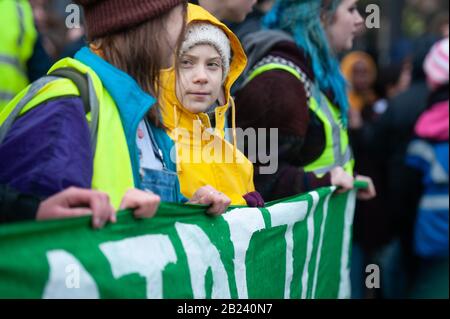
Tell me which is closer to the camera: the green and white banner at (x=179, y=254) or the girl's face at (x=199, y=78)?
the green and white banner at (x=179, y=254)

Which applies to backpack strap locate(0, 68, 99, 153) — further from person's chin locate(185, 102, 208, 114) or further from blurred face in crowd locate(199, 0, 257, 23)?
blurred face in crowd locate(199, 0, 257, 23)

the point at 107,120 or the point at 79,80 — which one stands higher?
the point at 79,80

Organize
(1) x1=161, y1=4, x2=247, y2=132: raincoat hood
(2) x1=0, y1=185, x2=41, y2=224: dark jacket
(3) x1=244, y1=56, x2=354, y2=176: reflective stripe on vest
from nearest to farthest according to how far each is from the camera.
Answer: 1. (2) x1=0, y1=185, x2=41, y2=224: dark jacket
2. (1) x1=161, y1=4, x2=247, y2=132: raincoat hood
3. (3) x1=244, y1=56, x2=354, y2=176: reflective stripe on vest

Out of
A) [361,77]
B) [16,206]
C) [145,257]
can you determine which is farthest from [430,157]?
[16,206]

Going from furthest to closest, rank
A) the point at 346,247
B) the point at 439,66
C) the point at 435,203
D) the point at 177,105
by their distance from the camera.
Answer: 1. the point at 439,66
2. the point at 435,203
3. the point at 346,247
4. the point at 177,105

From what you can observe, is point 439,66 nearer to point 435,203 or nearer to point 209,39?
point 435,203

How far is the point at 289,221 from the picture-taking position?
3852 millimetres

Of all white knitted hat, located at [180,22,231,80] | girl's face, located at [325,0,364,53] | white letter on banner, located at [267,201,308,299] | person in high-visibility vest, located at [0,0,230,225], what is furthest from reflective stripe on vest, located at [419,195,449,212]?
person in high-visibility vest, located at [0,0,230,225]

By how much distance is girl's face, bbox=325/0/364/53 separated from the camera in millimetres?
4809

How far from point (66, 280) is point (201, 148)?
1.26m

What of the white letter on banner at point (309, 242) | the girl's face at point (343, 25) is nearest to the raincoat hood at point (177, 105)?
the white letter on banner at point (309, 242)

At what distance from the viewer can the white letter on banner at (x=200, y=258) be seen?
2.92m

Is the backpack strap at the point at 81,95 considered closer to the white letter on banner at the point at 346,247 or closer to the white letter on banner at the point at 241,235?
the white letter on banner at the point at 241,235

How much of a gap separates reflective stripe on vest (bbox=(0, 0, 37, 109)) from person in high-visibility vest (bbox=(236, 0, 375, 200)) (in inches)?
57.1
